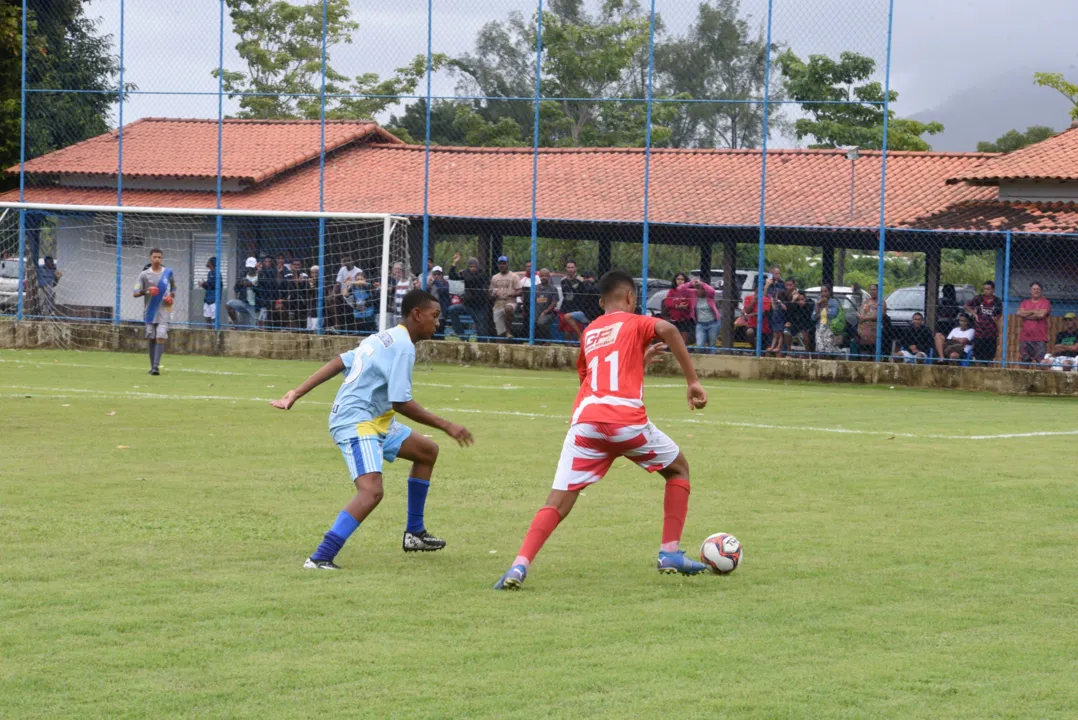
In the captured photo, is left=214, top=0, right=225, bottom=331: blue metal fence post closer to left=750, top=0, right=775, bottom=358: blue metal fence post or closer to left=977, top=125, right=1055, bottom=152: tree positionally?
left=750, top=0, right=775, bottom=358: blue metal fence post

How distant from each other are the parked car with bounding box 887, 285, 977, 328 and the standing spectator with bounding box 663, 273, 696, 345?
127 inches

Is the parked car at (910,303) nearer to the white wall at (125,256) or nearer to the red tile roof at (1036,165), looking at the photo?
the red tile roof at (1036,165)

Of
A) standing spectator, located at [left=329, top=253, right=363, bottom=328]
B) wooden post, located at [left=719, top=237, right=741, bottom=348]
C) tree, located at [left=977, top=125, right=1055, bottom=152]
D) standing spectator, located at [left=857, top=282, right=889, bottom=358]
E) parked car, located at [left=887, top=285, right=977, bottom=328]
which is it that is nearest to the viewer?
parked car, located at [left=887, top=285, right=977, bottom=328]

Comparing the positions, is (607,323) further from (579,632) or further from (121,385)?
(121,385)

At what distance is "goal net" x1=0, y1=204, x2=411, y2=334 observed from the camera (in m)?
26.5

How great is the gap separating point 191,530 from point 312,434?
17.4 ft

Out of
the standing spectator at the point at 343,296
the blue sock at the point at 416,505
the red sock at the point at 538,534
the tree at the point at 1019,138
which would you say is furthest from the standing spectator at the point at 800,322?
the tree at the point at 1019,138

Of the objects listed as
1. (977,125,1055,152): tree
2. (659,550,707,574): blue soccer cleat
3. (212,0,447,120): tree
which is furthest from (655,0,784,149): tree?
(977,125,1055,152): tree

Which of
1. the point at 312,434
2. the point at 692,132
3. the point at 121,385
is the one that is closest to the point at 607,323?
the point at 312,434

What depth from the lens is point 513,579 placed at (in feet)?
22.7

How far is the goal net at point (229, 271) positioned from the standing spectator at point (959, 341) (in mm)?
9170

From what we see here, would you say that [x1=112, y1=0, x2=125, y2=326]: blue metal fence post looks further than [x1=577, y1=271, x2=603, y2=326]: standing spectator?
Yes

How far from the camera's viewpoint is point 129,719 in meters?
4.77

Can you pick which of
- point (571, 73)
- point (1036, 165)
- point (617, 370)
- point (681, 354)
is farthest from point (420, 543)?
point (1036, 165)
